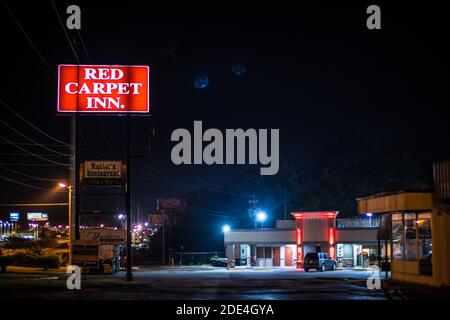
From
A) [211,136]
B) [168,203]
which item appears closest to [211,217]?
[168,203]

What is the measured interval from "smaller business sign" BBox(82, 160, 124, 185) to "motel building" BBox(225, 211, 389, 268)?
1027 inches

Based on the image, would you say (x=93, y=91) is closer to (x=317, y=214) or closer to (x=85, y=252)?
(x=85, y=252)

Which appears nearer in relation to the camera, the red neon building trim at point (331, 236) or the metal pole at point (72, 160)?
the metal pole at point (72, 160)

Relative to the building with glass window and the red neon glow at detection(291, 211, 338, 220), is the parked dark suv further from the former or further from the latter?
the building with glass window

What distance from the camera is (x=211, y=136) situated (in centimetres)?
4097

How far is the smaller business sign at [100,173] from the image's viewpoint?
41.2 m

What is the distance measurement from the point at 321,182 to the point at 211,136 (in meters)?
52.3

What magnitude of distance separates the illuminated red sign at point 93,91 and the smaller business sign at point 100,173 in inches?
146

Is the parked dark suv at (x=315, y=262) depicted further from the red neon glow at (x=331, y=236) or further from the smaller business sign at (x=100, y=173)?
the smaller business sign at (x=100, y=173)

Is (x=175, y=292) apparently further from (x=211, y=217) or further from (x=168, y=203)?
(x=211, y=217)

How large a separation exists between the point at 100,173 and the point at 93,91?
17.6 feet

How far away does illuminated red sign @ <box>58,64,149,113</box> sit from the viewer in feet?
130

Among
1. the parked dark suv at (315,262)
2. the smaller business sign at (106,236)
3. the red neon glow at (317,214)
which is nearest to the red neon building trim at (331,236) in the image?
the red neon glow at (317,214)

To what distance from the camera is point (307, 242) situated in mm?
64562
